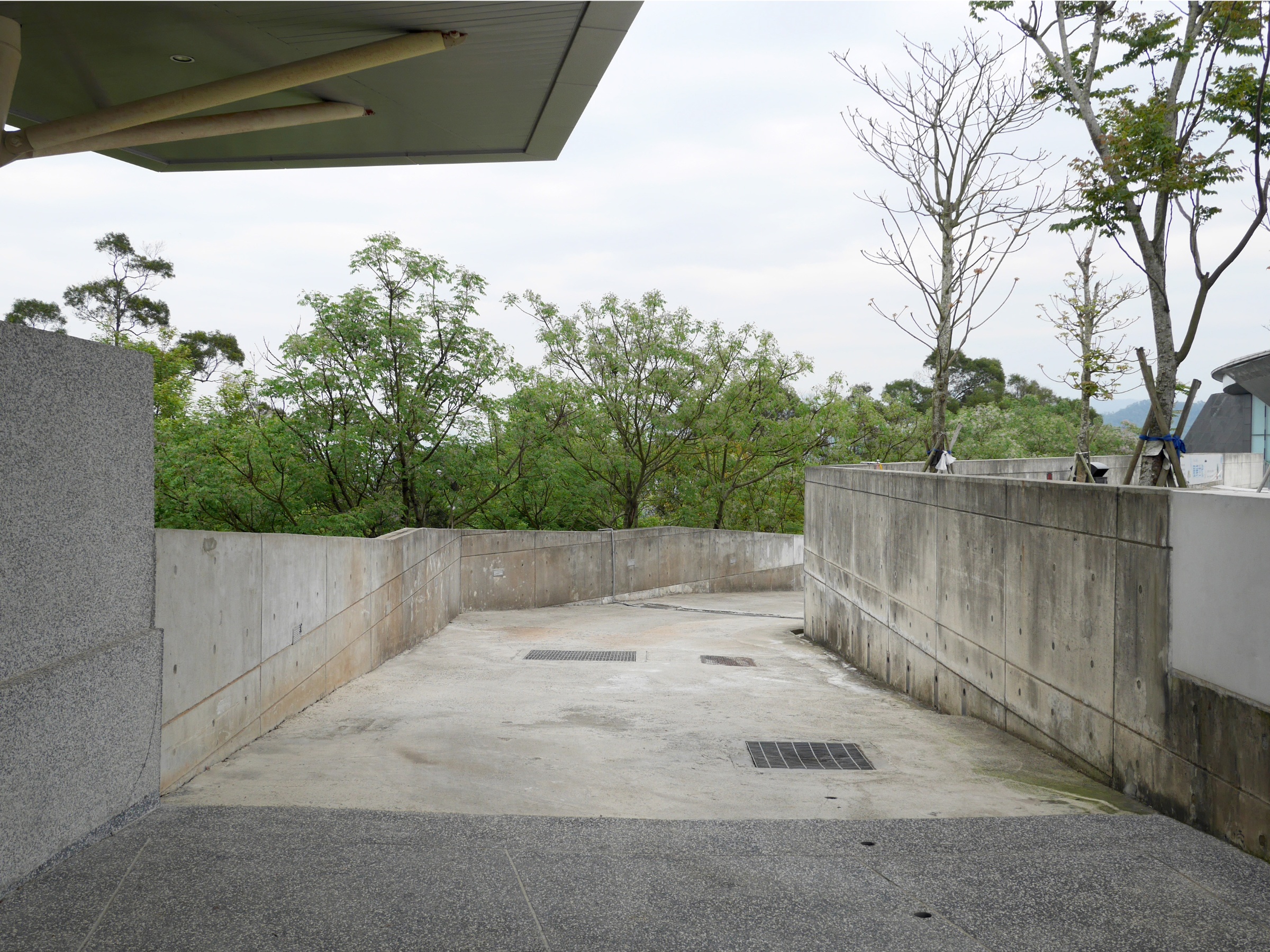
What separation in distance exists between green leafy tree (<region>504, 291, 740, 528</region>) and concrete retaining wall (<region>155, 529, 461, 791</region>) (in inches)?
721

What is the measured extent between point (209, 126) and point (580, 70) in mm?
2668

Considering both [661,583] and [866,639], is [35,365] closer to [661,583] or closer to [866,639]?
[866,639]

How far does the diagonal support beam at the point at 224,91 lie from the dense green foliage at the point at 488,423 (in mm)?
2549

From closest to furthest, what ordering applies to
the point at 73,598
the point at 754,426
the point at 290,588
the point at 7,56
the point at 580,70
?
1. the point at 73,598
2. the point at 7,56
3. the point at 580,70
4. the point at 290,588
5. the point at 754,426

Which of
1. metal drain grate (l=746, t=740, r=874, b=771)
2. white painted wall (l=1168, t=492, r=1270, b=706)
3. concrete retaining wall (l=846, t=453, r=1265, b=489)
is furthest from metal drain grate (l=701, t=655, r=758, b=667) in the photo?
white painted wall (l=1168, t=492, r=1270, b=706)

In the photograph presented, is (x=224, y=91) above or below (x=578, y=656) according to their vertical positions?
above

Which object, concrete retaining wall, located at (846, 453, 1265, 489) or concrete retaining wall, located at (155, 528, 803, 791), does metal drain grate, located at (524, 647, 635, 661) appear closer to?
concrete retaining wall, located at (155, 528, 803, 791)

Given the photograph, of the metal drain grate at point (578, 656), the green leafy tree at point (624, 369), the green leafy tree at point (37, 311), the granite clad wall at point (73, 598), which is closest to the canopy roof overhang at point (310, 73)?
the granite clad wall at point (73, 598)

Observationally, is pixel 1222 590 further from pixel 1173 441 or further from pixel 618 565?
pixel 618 565

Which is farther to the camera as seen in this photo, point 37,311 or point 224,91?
point 37,311

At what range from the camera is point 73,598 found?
3.63 meters

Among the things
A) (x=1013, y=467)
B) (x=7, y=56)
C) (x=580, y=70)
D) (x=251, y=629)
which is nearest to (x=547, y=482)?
(x=1013, y=467)

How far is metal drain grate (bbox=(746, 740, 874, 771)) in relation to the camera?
6059 mm

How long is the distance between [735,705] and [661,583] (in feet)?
57.0
